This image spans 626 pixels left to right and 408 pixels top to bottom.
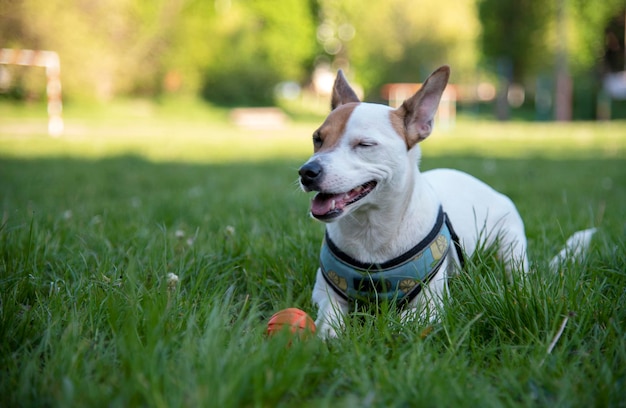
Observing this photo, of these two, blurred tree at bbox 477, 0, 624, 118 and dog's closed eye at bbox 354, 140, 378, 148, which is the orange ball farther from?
blurred tree at bbox 477, 0, 624, 118

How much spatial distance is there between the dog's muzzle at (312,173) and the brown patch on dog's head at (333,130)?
24cm

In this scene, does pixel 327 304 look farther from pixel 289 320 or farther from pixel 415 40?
pixel 415 40

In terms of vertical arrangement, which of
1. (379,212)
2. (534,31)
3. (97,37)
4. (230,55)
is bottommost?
(379,212)

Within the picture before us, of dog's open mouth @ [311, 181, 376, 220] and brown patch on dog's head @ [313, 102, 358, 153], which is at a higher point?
brown patch on dog's head @ [313, 102, 358, 153]

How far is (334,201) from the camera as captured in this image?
2486 millimetres

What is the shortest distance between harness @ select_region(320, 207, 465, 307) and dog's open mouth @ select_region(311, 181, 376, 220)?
0.92 feet

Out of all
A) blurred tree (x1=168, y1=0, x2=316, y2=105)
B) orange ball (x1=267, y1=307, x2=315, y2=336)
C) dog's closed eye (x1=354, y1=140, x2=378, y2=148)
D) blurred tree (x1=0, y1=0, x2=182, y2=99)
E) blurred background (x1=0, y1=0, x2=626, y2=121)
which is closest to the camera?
orange ball (x1=267, y1=307, x2=315, y2=336)

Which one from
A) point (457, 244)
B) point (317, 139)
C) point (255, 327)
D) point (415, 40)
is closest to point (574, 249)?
point (457, 244)

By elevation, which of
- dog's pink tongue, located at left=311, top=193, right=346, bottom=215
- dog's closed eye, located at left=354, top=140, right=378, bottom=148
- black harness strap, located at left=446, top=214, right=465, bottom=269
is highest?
dog's closed eye, located at left=354, top=140, right=378, bottom=148

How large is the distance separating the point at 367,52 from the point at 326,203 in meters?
33.5

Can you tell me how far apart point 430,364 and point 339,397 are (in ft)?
1.09

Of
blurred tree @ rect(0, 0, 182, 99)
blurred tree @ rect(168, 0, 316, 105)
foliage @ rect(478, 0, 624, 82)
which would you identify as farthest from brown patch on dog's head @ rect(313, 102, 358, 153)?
blurred tree @ rect(168, 0, 316, 105)

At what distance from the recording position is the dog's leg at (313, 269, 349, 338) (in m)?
2.37

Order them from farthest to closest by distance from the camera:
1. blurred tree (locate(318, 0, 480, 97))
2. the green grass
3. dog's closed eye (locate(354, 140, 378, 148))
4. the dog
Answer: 1. blurred tree (locate(318, 0, 480, 97))
2. dog's closed eye (locate(354, 140, 378, 148))
3. the dog
4. the green grass
